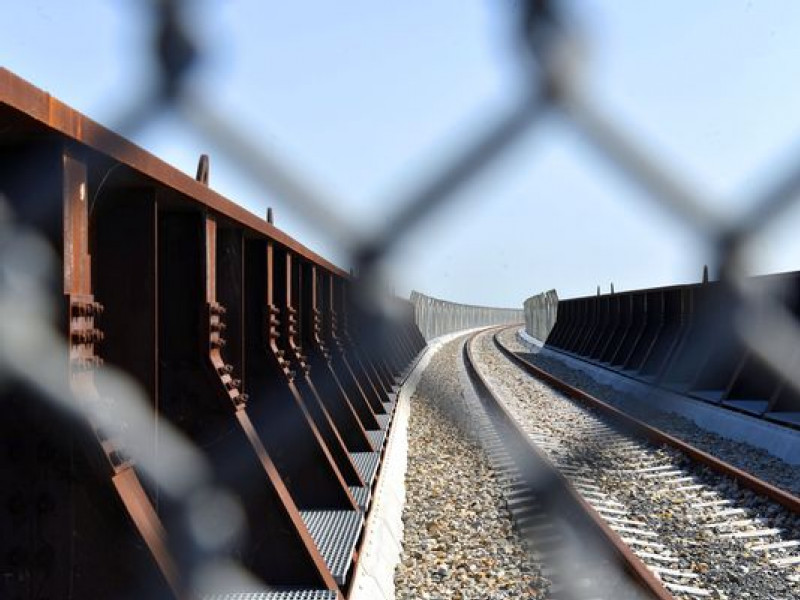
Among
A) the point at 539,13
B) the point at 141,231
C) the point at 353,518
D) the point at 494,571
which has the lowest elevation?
the point at 494,571

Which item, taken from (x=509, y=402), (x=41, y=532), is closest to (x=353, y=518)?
(x=41, y=532)

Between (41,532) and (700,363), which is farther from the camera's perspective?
(700,363)

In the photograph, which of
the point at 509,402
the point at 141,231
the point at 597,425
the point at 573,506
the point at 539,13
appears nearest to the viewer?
the point at 539,13

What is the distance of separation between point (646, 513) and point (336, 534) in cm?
316

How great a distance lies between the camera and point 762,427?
9141 millimetres

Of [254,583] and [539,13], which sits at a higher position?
[539,13]

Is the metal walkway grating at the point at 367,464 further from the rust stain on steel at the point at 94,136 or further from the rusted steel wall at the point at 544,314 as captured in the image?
the rusted steel wall at the point at 544,314

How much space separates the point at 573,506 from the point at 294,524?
3177 millimetres

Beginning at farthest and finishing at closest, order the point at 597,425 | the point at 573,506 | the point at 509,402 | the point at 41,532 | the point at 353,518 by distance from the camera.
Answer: the point at 509,402, the point at 597,425, the point at 573,506, the point at 353,518, the point at 41,532

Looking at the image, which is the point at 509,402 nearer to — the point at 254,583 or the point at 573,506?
the point at 573,506

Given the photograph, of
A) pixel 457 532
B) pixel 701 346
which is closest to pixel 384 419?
pixel 457 532

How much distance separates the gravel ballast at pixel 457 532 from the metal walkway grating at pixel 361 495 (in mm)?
427

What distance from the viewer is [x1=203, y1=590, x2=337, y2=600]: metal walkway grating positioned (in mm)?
2764

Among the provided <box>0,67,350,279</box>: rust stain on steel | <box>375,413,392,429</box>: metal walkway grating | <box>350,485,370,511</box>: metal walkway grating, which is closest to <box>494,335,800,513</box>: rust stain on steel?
<box>375,413,392,429</box>: metal walkway grating
